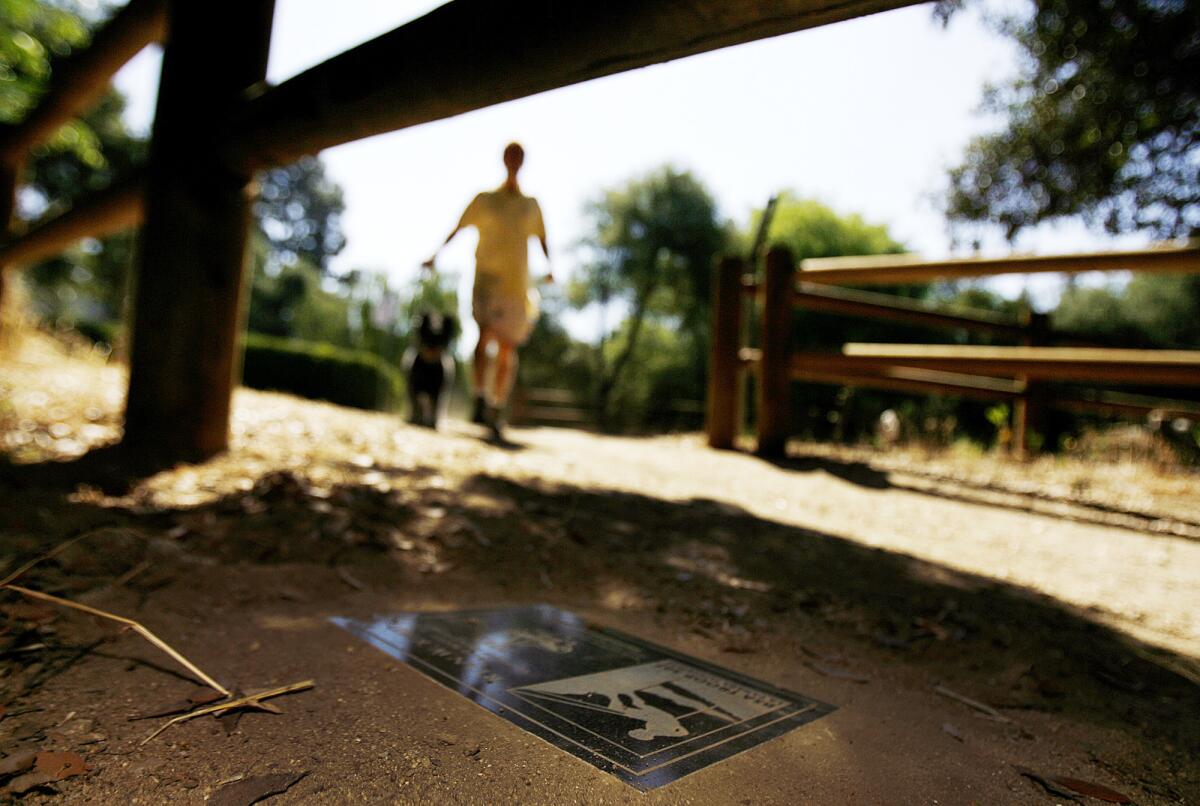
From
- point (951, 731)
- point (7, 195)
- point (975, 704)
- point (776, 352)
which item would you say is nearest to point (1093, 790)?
point (951, 731)

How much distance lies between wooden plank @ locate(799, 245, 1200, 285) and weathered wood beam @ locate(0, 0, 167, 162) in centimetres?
515

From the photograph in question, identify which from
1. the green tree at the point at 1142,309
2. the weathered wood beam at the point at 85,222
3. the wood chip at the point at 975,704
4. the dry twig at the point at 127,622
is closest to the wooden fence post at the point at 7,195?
the weathered wood beam at the point at 85,222

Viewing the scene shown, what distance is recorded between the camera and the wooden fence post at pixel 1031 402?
618 centimetres

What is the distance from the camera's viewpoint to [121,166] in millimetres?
23062

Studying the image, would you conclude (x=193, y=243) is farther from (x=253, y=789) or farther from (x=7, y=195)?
(x=7, y=195)

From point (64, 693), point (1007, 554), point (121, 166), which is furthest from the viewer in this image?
point (121, 166)

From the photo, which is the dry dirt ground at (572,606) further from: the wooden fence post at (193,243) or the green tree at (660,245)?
the green tree at (660,245)

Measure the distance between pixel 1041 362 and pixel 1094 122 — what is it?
354 cm

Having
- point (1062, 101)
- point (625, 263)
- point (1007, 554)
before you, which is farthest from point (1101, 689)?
point (625, 263)

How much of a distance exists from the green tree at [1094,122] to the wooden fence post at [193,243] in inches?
179

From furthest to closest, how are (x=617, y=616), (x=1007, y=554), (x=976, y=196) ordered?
(x=976, y=196)
(x=1007, y=554)
(x=617, y=616)

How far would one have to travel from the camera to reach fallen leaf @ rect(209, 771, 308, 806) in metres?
1.13

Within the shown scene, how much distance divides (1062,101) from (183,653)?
8.12 meters

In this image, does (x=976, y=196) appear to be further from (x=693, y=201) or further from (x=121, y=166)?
(x=121, y=166)
